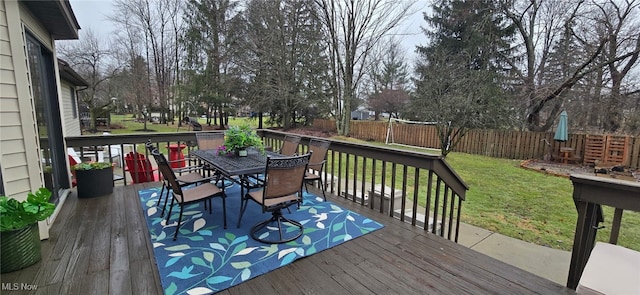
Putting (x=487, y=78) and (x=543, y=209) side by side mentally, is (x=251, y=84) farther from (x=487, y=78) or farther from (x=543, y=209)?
(x=543, y=209)

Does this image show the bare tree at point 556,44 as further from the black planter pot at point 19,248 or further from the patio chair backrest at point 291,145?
the black planter pot at point 19,248

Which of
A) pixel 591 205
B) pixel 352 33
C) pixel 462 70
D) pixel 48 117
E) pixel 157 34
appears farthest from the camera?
pixel 157 34

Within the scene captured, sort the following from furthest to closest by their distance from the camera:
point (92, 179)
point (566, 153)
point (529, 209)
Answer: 1. point (566, 153)
2. point (529, 209)
3. point (92, 179)

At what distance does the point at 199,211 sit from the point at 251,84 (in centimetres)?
1357

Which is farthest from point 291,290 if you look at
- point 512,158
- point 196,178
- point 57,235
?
point 512,158

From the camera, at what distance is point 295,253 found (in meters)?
2.35

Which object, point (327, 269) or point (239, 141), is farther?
point (239, 141)

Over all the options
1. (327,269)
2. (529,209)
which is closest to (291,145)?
Result: (327,269)

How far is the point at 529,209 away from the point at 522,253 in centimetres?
207

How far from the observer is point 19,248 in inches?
79.0

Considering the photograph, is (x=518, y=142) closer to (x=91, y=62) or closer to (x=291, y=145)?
(x=291, y=145)

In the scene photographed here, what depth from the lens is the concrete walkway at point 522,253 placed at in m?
2.95

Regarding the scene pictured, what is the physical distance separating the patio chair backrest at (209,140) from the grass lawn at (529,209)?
4293mm

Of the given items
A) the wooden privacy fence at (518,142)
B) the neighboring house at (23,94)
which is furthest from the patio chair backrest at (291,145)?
the wooden privacy fence at (518,142)
